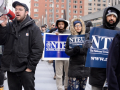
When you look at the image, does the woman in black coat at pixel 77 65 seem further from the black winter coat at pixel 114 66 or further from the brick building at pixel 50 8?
the brick building at pixel 50 8

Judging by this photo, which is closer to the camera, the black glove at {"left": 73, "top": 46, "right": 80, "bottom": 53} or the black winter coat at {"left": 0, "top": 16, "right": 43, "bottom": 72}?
the black winter coat at {"left": 0, "top": 16, "right": 43, "bottom": 72}

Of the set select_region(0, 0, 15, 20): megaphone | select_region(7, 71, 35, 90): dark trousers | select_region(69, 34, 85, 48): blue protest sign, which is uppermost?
select_region(0, 0, 15, 20): megaphone

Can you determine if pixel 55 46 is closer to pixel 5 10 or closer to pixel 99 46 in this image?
pixel 99 46

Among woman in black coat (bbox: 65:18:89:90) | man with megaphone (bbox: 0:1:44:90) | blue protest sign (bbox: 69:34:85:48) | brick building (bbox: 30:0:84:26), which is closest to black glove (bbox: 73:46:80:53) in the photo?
woman in black coat (bbox: 65:18:89:90)

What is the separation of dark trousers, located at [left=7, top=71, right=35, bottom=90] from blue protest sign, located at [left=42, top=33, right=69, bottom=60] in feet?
8.73

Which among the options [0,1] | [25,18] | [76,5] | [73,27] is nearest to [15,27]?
[25,18]

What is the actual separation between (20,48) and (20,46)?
3cm

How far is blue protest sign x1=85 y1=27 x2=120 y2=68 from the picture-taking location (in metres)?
3.96

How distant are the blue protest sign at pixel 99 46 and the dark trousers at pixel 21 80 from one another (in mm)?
1026

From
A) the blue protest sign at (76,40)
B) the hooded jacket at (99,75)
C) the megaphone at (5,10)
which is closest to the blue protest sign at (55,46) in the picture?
the blue protest sign at (76,40)

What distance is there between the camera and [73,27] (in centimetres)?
516

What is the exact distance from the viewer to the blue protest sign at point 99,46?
3.96 m

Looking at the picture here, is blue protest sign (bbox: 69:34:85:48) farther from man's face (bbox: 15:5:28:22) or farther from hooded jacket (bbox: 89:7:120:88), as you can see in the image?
man's face (bbox: 15:5:28:22)

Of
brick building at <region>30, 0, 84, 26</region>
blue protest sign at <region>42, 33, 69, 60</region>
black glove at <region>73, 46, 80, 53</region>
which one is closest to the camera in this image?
black glove at <region>73, 46, 80, 53</region>
